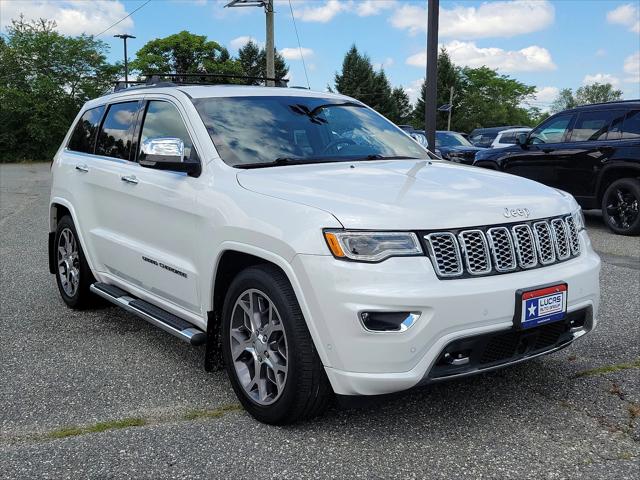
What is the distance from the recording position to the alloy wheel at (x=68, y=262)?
17.9ft

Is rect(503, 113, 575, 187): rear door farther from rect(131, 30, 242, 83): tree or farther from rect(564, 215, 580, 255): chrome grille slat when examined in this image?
rect(131, 30, 242, 83): tree

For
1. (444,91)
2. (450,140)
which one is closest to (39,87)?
(450,140)

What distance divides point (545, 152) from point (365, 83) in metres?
66.0

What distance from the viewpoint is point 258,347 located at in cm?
337

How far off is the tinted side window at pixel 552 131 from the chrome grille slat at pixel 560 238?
25.4 ft

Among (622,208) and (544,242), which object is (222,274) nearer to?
(544,242)

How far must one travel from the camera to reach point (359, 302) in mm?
2822

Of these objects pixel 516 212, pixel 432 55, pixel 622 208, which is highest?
pixel 432 55

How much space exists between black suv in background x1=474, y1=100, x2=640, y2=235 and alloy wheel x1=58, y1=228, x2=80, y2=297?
25.1 feet

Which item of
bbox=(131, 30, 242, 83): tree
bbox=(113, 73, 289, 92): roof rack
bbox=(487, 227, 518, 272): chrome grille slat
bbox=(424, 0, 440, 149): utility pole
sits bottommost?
bbox=(487, 227, 518, 272): chrome grille slat

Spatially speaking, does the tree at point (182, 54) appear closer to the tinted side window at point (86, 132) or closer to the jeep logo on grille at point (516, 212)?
the tinted side window at point (86, 132)

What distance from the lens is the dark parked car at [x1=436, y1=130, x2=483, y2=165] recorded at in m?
16.5

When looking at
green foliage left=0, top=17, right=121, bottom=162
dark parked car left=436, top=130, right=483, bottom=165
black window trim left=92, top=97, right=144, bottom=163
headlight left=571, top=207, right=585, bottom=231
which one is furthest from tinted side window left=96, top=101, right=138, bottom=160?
green foliage left=0, top=17, right=121, bottom=162

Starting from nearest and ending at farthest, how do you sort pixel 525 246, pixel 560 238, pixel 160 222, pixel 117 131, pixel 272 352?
1. pixel 525 246
2. pixel 272 352
3. pixel 560 238
4. pixel 160 222
5. pixel 117 131
